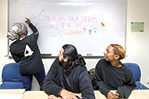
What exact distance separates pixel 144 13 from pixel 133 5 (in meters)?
0.27


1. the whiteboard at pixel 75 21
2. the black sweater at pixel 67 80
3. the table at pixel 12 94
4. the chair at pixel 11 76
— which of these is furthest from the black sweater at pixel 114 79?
the chair at pixel 11 76

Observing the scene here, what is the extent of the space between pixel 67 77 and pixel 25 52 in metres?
1.07

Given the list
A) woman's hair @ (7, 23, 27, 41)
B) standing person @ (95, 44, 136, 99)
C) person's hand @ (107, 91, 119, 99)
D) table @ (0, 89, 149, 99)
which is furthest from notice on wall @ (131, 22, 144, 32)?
woman's hair @ (7, 23, 27, 41)

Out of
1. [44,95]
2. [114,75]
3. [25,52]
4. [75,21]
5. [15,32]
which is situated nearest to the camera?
[44,95]

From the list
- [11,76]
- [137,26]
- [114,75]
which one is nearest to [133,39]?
[137,26]

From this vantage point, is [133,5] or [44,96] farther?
[133,5]

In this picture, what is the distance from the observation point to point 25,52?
196 cm

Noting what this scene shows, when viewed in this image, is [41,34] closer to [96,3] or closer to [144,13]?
[96,3]

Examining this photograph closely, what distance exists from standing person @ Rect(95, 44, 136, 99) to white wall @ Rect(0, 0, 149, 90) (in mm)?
952

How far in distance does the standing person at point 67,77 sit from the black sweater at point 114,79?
0.97ft

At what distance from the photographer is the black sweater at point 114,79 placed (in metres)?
1.30

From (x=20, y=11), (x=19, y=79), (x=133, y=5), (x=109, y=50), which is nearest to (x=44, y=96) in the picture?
(x=109, y=50)

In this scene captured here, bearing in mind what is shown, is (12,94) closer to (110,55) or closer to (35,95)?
(35,95)

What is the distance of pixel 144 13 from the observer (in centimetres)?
236
